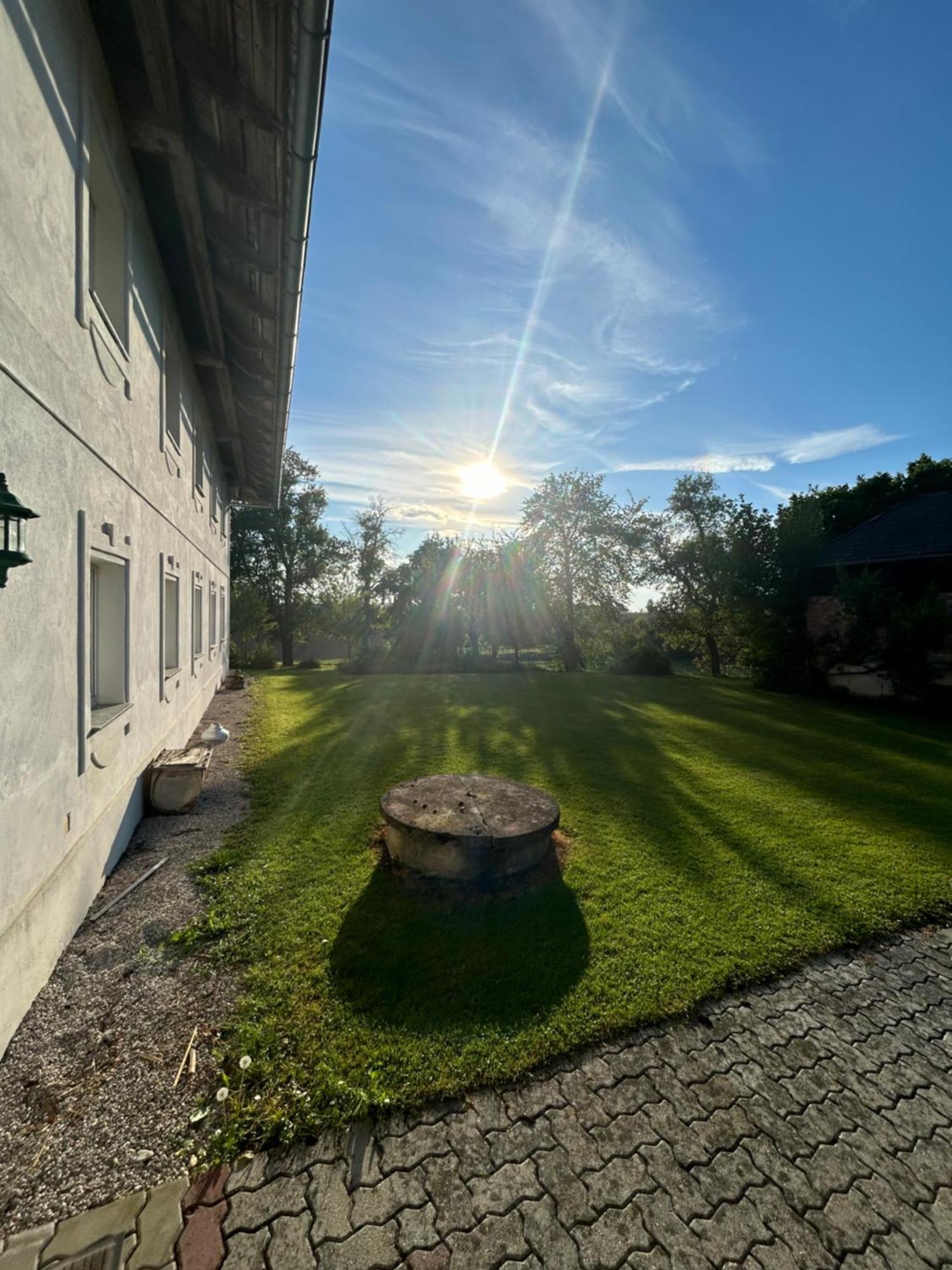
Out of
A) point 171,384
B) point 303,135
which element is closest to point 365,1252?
point 303,135

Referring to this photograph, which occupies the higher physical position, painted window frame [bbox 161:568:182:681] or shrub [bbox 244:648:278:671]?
painted window frame [bbox 161:568:182:681]

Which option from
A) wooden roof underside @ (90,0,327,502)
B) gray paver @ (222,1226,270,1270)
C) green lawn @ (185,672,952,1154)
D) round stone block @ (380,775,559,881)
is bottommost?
green lawn @ (185,672,952,1154)

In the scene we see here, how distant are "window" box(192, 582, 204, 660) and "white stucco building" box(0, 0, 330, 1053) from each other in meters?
2.46

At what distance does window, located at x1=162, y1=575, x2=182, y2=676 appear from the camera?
22.7 feet

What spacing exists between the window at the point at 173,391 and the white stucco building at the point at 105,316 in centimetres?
7

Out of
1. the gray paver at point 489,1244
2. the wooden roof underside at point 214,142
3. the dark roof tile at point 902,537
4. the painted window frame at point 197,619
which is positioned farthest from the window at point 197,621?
the dark roof tile at point 902,537

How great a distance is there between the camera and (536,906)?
3.97 meters

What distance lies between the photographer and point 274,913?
3.71 m

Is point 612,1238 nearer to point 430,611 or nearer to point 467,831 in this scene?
point 467,831

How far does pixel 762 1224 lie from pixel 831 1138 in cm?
60

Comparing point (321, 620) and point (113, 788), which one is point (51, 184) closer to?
point (113, 788)

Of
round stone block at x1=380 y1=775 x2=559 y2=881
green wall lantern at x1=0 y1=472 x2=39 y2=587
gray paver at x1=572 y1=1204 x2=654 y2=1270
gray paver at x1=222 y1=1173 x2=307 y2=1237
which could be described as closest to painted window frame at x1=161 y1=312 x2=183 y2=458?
green wall lantern at x1=0 y1=472 x2=39 y2=587

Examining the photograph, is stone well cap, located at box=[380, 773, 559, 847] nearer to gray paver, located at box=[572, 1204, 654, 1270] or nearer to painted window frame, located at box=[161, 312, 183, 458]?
gray paver, located at box=[572, 1204, 654, 1270]

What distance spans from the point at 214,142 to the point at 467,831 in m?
6.08
